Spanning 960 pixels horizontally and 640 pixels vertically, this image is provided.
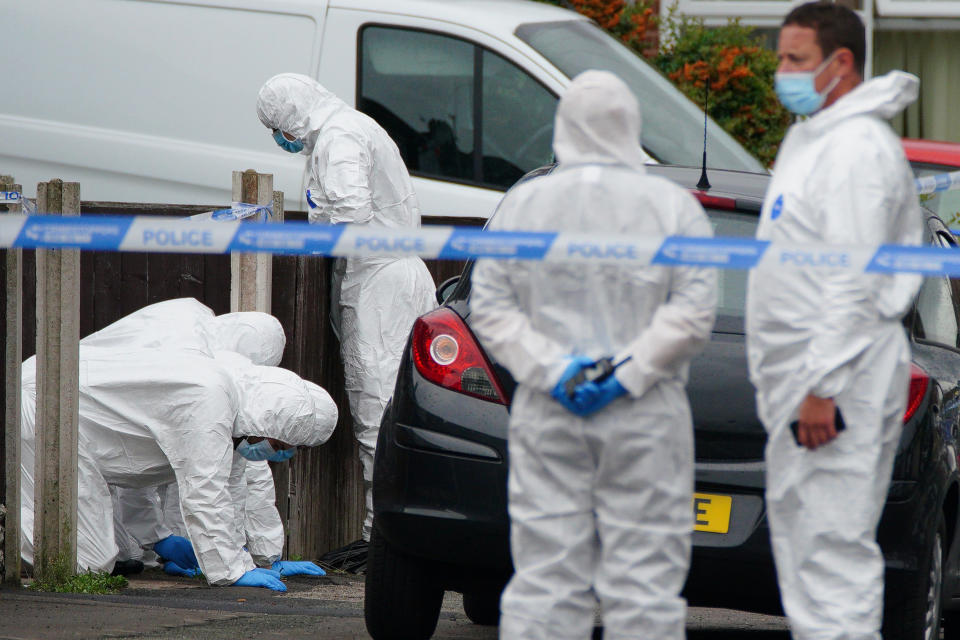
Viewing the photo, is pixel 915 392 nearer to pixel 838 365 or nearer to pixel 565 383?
pixel 838 365

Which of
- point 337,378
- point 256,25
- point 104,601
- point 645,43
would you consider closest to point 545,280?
point 104,601

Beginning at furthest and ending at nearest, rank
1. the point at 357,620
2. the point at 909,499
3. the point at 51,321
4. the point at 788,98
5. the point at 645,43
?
the point at 645,43 → the point at 51,321 → the point at 357,620 → the point at 909,499 → the point at 788,98

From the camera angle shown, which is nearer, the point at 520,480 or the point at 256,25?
the point at 520,480

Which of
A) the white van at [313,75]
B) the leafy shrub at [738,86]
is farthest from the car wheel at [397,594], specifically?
the leafy shrub at [738,86]

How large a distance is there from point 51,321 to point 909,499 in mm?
3338

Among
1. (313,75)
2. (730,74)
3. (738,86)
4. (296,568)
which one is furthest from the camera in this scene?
(738,86)

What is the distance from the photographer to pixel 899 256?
3.85 m

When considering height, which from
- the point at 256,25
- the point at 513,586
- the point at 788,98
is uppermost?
the point at 256,25

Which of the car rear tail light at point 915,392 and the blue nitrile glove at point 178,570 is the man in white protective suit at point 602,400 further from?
the blue nitrile glove at point 178,570

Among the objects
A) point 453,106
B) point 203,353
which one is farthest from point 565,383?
point 453,106

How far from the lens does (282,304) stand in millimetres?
7652

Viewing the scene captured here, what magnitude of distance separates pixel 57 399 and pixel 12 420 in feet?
0.62

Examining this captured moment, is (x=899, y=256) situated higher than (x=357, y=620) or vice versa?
(x=899, y=256)

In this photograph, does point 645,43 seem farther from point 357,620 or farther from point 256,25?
point 357,620
